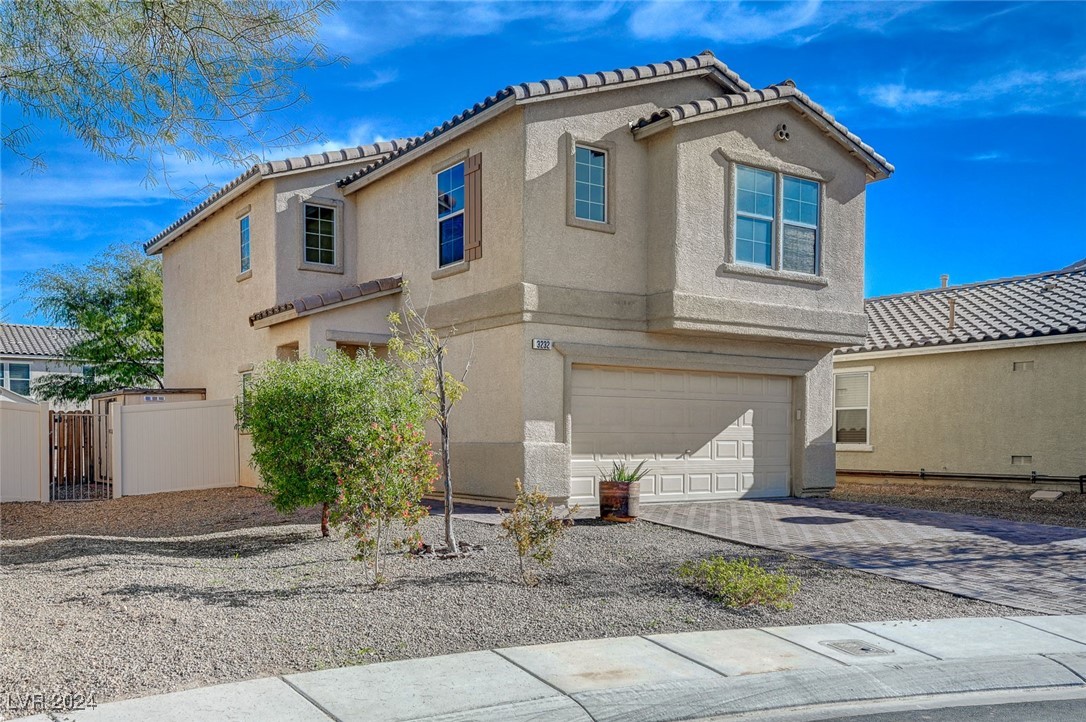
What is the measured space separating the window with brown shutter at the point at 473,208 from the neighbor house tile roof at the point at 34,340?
24036 millimetres

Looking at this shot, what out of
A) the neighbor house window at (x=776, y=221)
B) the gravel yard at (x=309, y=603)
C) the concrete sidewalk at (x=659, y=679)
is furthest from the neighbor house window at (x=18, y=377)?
the concrete sidewalk at (x=659, y=679)

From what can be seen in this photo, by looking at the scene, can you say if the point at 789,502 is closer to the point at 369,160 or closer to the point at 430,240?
the point at 430,240

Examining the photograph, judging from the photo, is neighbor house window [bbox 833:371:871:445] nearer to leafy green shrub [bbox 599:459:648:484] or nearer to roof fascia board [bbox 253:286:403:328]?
leafy green shrub [bbox 599:459:648:484]

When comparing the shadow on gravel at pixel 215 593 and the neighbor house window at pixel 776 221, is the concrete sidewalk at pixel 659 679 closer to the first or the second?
the shadow on gravel at pixel 215 593

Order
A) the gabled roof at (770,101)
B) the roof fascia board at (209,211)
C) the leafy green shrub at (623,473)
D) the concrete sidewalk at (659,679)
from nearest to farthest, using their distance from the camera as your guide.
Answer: the concrete sidewalk at (659,679) < the leafy green shrub at (623,473) < the gabled roof at (770,101) < the roof fascia board at (209,211)

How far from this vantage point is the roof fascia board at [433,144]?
44.3ft

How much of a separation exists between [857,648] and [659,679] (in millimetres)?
1820

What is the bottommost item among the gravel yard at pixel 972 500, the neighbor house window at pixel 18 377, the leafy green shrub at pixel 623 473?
the gravel yard at pixel 972 500

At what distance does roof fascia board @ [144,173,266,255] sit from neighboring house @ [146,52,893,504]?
0.72 feet

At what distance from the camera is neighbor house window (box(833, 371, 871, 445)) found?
2083 cm

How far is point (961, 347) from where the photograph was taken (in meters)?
18.8

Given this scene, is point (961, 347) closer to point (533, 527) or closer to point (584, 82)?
point (584, 82)

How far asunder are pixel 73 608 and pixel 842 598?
21.7 feet

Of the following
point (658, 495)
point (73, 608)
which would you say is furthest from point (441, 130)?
point (73, 608)
